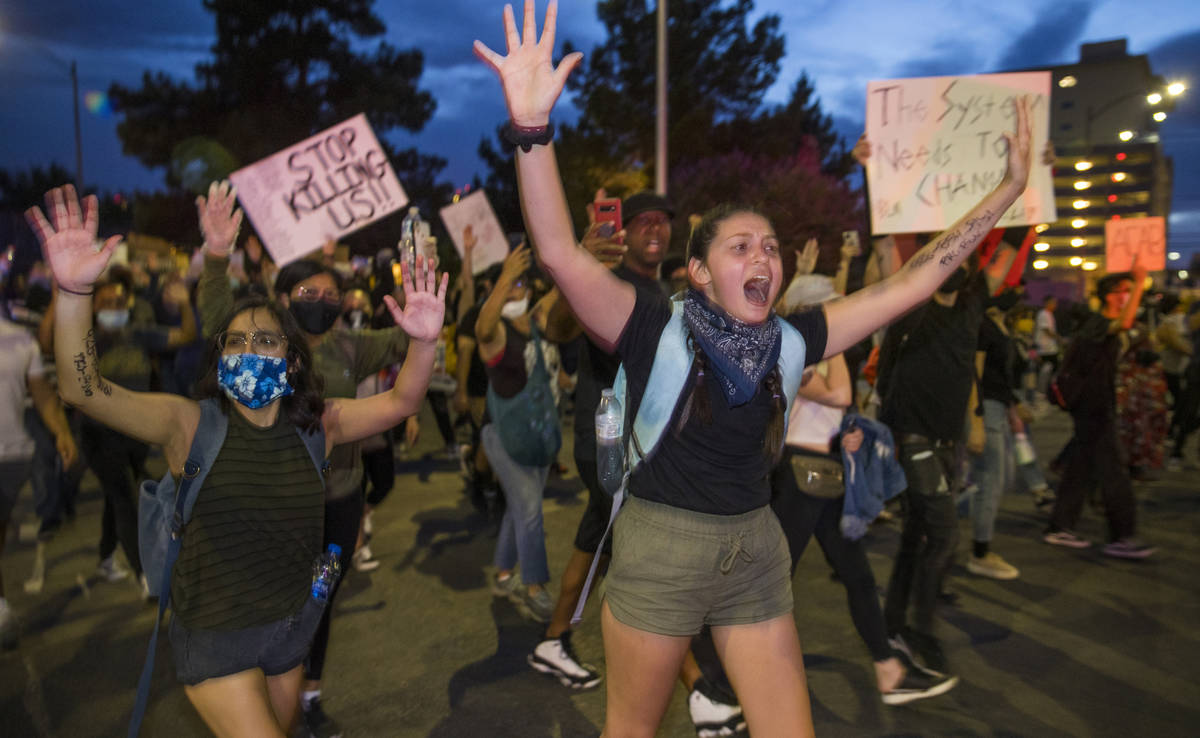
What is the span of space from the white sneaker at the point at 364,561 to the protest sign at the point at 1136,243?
8.25 m

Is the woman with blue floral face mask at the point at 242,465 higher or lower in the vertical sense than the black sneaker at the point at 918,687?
higher

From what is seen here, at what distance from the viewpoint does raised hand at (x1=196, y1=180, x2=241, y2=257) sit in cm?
340

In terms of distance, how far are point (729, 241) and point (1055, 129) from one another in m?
129

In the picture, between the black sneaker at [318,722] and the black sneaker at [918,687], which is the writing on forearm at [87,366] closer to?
the black sneaker at [318,722]

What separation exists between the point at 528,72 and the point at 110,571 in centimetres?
542

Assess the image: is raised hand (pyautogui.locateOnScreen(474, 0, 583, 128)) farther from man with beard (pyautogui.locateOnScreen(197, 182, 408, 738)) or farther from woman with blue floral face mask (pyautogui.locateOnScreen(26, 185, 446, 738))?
man with beard (pyautogui.locateOnScreen(197, 182, 408, 738))

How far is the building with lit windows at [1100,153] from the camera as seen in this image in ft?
352

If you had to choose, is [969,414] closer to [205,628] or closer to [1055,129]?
[205,628]

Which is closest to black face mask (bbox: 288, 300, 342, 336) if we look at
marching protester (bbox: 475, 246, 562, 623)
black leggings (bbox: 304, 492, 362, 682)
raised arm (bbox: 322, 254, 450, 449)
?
black leggings (bbox: 304, 492, 362, 682)

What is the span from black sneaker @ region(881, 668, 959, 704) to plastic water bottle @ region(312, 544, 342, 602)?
8.77ft

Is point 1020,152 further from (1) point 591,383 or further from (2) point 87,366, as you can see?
(2) point 87,366

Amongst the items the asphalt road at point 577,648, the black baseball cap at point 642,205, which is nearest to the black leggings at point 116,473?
the asphalt road at point 577,648

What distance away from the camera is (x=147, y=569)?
2725 mm

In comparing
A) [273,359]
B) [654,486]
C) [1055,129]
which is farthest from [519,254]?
[1055,129]
